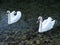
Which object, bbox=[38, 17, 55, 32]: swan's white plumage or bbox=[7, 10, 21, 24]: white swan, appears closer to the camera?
bbox=[38, 17, 55, 32]: swan's white plumage

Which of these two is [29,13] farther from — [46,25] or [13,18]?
[46,25]

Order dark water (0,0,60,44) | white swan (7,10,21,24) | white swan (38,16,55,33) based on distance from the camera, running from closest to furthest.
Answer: white swan (38,16,55,33)
dark water (0,0,60,44)
white swan (7,10,21,24)

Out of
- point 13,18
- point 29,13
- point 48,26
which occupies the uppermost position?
point 29,13

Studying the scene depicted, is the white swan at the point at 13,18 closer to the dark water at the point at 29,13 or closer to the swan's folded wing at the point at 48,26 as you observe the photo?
the dark water at the point at 29,13

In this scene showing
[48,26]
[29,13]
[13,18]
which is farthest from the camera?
[29,13]

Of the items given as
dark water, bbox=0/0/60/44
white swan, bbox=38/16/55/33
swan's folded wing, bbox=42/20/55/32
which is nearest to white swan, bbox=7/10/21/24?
dark water, bbox=0/0/60/44

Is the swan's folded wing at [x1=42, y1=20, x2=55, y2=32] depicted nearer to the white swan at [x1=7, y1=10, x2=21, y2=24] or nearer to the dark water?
the dark water

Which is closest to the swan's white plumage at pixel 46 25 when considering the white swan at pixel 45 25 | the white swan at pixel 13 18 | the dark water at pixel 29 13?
the white swan at pixel 45 25

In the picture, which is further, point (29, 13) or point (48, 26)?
point (29, 13)

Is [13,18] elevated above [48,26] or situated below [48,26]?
above

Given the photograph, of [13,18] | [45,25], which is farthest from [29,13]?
[45,25]

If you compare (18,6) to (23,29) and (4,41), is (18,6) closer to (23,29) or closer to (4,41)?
(23,29)

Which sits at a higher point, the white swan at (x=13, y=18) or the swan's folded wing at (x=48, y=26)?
the white swan at (x=13, y=18)

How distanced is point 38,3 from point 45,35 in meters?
4.52
